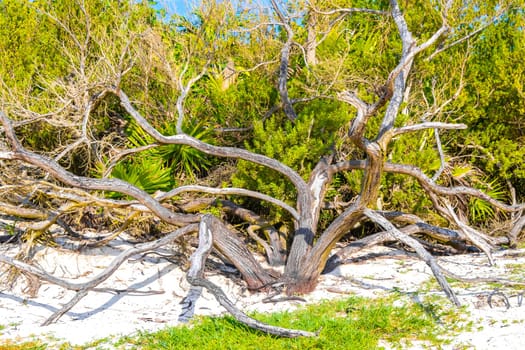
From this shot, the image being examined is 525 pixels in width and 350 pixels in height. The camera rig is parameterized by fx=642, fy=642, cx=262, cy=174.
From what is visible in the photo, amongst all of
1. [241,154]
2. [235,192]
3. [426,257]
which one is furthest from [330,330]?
[241,154]

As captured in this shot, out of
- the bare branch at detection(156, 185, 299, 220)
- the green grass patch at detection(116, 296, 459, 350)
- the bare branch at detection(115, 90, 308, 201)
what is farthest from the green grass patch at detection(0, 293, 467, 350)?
the bare branch at detection(115, 90, 308, 201)

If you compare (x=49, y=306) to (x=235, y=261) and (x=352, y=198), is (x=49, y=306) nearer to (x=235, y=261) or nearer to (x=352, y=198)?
(x=235, y=261)

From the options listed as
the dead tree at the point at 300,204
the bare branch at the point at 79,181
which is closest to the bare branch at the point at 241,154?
the dead tree at the point at 300,204

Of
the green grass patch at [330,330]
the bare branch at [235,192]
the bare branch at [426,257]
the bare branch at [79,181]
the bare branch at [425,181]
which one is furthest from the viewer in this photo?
the bare branch at [235,192]

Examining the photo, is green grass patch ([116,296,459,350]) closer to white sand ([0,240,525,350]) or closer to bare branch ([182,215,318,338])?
bare branch ([182,215,318,338])

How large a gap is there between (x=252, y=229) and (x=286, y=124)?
65.4 inches

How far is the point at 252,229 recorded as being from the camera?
9.26 m

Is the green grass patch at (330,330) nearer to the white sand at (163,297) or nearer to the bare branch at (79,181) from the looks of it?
the white sand at (163,297)

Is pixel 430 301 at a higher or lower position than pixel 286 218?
lower

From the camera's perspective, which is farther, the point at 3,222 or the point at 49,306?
the point at 3,222

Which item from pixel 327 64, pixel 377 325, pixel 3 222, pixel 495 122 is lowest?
pixel 377 325

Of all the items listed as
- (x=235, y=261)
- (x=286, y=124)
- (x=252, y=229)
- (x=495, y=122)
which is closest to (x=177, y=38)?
(x=286, y=124)

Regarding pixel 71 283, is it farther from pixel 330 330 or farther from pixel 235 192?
pixel 330 330

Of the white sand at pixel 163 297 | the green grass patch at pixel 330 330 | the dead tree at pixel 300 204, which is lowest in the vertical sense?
the green grass patch at pixel 330 330
